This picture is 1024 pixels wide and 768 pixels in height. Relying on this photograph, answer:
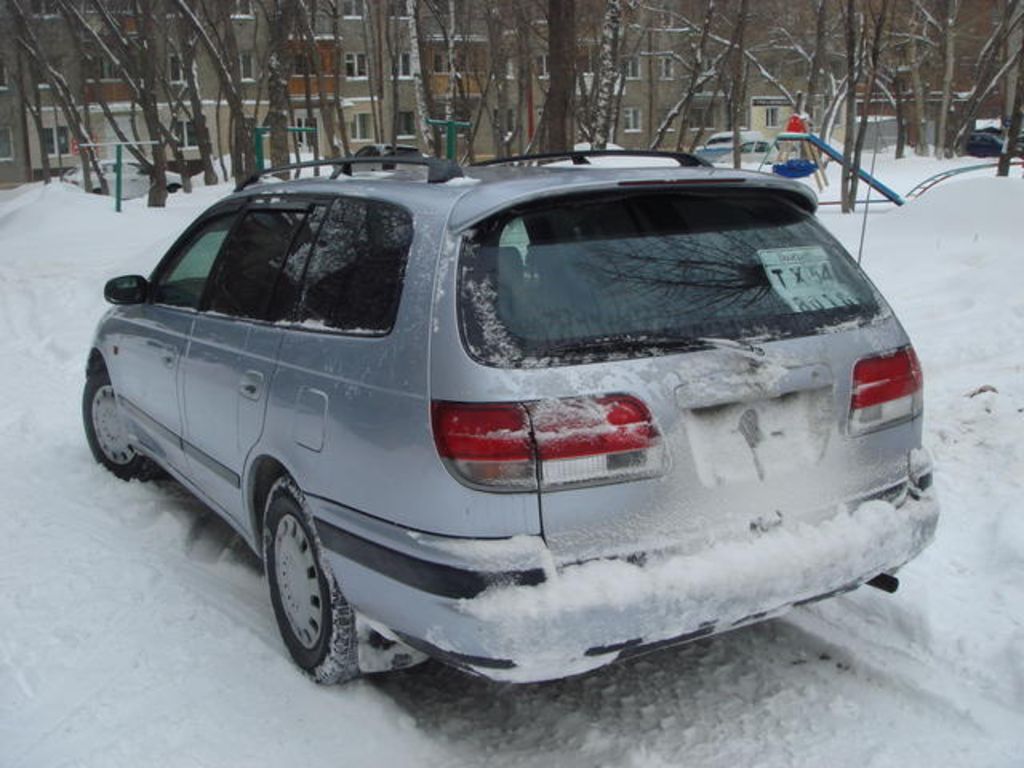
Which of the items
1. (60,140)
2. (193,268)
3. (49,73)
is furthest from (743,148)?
(193,268)

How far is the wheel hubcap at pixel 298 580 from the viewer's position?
345cm

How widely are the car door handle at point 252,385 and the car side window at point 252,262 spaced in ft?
0.84

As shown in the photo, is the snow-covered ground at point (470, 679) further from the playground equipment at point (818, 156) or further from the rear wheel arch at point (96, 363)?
the playground equipment at point (818, 156)

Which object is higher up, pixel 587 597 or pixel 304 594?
pixel 587 597

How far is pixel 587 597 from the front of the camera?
8.81 feet

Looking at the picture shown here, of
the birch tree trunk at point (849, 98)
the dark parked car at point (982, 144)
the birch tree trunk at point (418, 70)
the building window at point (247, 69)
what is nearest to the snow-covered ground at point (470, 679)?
the birch tree trunk at point (849, 98)

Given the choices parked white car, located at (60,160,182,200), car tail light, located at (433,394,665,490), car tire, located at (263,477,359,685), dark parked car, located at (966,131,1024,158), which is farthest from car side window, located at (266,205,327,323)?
dark parked car, located at (966,131,1024,158)

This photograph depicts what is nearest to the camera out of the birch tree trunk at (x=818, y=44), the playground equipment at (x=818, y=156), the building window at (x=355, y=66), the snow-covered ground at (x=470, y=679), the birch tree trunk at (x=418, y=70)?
the snow-covered ground at (x=470, y=679)

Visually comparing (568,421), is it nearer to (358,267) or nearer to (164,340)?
(358,267)

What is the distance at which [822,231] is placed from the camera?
11.5ft

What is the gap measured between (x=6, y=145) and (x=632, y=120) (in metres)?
34.1

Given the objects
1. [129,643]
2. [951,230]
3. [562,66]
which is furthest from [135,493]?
[562,66]

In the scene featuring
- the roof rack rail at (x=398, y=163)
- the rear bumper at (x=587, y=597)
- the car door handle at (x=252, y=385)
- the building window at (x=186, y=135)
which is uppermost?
the roof rack rail at (x=398, y=163)

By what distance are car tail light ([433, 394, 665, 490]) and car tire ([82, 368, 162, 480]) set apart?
326cm
